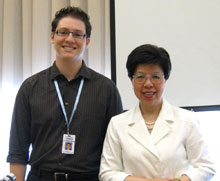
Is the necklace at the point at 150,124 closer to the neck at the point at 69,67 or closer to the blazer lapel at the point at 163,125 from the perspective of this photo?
the blazer lapel at the point at 163,125

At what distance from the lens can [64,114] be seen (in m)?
1.64

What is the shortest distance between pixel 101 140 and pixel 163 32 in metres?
1.07

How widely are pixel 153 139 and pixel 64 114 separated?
0.55m

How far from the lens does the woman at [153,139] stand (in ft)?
4.48

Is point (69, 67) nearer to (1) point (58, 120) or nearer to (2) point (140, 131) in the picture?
(1) point (58, 120)

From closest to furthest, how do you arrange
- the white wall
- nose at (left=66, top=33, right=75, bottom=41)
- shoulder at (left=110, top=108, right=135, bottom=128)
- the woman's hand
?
the woman's hand
shoulder at (left=110, top=108, right=135, bottom=128)
nose at (left=66, top=33, right=75, bottom=41)
the white wall

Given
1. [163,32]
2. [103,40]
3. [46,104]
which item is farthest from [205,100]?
[46,104]

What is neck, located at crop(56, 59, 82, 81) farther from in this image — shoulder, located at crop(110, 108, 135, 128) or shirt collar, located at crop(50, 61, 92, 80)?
shoulder, located at crop(110, 108, 135, 128)

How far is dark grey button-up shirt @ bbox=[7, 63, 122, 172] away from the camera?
1610mm

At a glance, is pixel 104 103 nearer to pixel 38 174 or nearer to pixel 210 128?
pixel 38 174

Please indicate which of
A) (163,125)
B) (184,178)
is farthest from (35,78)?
(184,178)

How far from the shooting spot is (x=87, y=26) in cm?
176

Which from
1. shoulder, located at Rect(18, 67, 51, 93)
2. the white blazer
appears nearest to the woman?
the white blazer

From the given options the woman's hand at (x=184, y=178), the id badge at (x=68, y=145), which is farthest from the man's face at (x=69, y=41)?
the woman's hand at (x=184, y=178)
